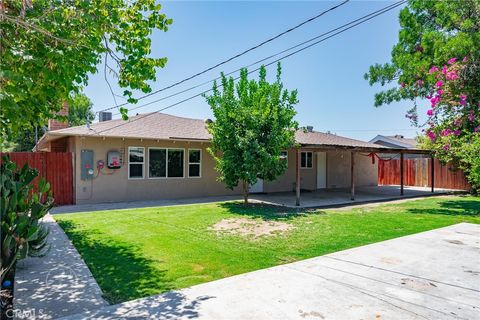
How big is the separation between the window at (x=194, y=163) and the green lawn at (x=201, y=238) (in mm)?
Result: 2921

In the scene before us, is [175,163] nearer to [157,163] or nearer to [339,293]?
[157,163]

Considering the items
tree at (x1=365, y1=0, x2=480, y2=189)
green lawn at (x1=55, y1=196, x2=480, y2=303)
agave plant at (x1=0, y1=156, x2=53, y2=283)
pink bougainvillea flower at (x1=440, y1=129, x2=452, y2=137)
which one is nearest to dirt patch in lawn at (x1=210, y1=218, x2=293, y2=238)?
green lawn at (x1=55, y1=196, x2=480, y2=303)

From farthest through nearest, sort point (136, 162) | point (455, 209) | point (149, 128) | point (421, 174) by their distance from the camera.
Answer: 1. point (421, 174)
2. point (149, 128)
3. point (136, 162)
4. point (455, 209)

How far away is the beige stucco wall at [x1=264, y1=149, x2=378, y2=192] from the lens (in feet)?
56.9

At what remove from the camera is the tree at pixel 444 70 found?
1148 centimetres

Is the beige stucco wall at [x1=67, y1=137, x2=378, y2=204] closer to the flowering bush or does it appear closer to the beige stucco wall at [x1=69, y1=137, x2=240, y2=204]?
the beige stucco wall at [x1=69, y1=137, x2=240, y2=204]

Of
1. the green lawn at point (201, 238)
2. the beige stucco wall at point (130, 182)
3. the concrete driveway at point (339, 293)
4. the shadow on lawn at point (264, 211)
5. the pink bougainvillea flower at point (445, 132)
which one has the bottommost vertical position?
the concrete driveway at point (339, 293)

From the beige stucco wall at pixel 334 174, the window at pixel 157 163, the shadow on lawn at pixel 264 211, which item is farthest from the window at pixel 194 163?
the beige stucco wall at pixel 334 174

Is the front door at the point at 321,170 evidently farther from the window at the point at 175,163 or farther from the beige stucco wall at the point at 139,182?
the window at the point at 175,163

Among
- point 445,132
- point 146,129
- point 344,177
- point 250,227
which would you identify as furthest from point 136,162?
point 344,177

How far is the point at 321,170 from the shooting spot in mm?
19188

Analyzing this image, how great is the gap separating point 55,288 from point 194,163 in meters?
10.3

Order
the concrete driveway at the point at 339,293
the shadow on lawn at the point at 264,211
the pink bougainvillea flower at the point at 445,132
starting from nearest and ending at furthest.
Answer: the concrete driveway at the point at 339,293 < the shadow on lawn at the point at 264,211 < the pink bougainvillea flower at the point at 445,132

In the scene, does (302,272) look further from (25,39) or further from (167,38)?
(167,38)
